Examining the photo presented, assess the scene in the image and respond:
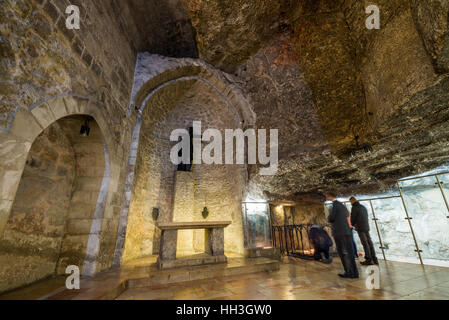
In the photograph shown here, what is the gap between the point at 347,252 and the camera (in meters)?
3.24

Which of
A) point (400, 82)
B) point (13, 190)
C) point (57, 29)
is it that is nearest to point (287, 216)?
point (400, 82)

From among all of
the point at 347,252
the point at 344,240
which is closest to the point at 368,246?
the point at 347,252

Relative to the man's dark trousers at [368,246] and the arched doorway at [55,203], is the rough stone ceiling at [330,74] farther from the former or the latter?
the arched doorway at [55,203]

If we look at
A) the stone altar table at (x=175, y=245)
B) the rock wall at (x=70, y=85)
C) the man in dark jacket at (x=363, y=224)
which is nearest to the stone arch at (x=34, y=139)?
the rock wall at (x=70, y=85)

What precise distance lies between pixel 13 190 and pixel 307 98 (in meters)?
5.34

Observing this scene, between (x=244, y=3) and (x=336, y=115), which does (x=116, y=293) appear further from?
(x=244, y=3)

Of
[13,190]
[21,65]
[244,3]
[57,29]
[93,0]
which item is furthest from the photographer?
[244,3]

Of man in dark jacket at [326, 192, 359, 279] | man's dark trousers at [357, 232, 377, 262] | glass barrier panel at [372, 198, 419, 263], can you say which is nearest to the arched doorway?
man in dark jacket at [326, 192, 359, 279]

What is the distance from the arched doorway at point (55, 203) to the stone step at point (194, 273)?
132 cm

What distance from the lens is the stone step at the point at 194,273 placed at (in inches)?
122

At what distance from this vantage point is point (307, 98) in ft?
14.6

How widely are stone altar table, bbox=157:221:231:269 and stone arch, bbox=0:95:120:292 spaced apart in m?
1.22
